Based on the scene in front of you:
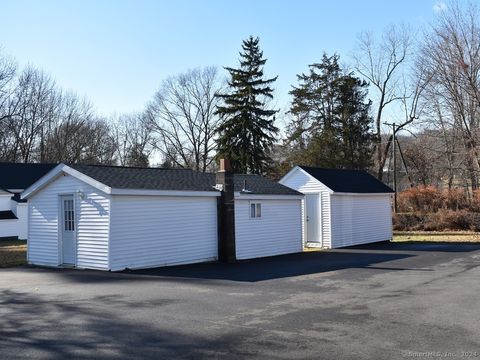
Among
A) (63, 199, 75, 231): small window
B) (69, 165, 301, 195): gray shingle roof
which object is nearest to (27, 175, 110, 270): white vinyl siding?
(63, 199, 75, 231): small window

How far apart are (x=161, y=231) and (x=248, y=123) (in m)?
33.3

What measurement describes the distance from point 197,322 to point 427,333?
337cm

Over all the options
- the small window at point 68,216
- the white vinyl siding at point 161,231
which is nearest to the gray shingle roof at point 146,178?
the white vinyl siding at point 161,231

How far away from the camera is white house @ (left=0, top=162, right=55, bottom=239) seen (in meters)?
33.9

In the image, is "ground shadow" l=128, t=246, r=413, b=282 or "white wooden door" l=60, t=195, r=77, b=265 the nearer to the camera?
"ground shadow" l=128, t=246, r=413, b=282

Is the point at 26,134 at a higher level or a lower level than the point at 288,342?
higher

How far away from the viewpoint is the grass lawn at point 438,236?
2647cm

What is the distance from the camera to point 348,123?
4984cm

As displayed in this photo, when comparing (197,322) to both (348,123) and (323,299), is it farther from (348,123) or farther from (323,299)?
(348,123)

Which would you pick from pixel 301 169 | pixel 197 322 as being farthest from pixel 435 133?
pixel 197 322

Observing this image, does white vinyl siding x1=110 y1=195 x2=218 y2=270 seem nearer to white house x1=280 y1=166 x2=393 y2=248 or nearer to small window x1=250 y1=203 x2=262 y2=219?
small window x1=250 y1=203 x2=262 y2=219

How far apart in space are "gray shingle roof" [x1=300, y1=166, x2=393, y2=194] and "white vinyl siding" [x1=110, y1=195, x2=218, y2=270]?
7.55 meters

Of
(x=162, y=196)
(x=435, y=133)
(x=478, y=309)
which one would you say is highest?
(x=435, y=133)

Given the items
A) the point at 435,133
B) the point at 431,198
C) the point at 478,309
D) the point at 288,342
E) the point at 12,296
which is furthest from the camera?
the point at 435,133
